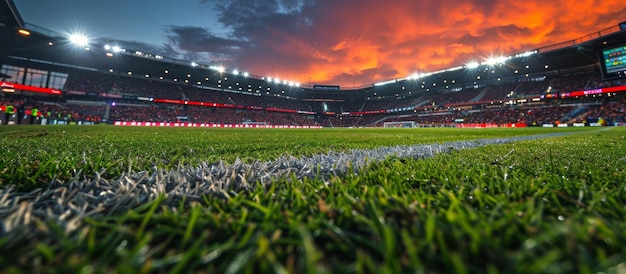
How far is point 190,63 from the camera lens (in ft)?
116

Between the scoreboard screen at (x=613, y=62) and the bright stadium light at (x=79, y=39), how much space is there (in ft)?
176

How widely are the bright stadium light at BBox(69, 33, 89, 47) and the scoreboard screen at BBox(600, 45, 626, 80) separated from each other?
5351 cm

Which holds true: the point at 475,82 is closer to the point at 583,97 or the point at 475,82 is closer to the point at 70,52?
A: the point at 583,97

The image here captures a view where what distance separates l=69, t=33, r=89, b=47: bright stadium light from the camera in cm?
2703

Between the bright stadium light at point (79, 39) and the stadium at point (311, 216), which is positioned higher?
the bright stadium light at point (79, 39)

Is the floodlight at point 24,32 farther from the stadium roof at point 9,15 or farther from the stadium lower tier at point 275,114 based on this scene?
the stadium lower tier at point 275,114

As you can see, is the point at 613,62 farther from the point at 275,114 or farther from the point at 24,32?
the point at 24,32

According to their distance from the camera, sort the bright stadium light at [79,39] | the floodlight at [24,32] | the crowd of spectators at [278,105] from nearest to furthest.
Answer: the floodlight at [24,32], the bright stadium light at [79,39], the crowd of spectators at [278,105]

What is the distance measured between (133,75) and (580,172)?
49593mm

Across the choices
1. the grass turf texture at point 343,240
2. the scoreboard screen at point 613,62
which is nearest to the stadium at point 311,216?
the grass turf texture at point 343,240

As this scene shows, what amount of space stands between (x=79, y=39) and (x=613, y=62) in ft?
180

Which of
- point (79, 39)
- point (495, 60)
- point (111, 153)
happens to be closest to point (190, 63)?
point (79, 39)

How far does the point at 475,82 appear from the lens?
45.2 meters

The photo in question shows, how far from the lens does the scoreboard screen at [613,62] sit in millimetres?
25125
